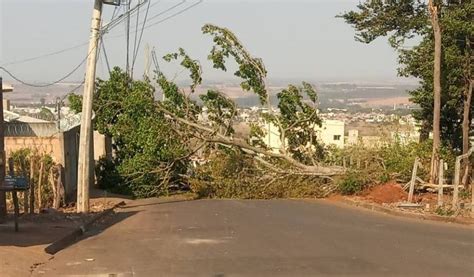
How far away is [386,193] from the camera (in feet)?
76.6

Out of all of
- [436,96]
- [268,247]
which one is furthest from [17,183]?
[436,96]

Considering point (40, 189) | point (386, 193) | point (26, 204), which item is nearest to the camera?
point (26, 204)

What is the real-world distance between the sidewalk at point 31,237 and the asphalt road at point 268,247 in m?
0.31

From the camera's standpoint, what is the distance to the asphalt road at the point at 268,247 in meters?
10.1

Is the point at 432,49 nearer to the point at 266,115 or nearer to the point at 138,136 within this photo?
the point at 266,115

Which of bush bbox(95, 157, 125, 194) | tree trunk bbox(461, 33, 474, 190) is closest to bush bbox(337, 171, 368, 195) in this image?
tree trunk bbox(461, 33, 474, 190)

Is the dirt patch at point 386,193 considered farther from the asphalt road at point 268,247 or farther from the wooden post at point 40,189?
the wooden post at point 40,189

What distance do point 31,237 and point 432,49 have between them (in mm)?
19696

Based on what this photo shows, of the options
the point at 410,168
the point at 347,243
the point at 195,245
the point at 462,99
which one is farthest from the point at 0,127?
the point at 462,99

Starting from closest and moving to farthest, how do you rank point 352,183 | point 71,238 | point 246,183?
point 71,238
point 352,183
point 246,183

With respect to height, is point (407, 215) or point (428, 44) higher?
point (428, 44)

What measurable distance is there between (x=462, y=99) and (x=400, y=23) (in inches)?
172

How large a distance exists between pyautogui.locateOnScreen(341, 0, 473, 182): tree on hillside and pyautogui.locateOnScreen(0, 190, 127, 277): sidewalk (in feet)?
42.7

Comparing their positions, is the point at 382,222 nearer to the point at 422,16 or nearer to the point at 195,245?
the point at 195,245
